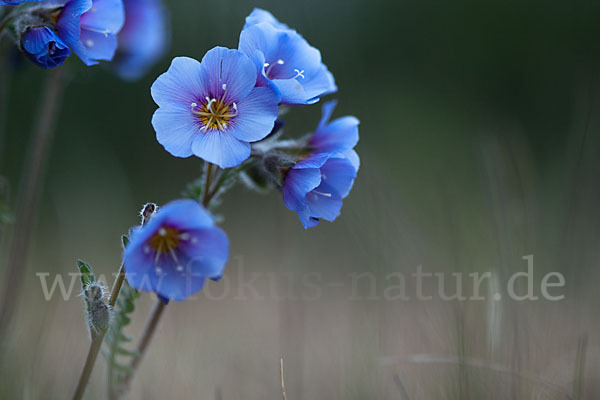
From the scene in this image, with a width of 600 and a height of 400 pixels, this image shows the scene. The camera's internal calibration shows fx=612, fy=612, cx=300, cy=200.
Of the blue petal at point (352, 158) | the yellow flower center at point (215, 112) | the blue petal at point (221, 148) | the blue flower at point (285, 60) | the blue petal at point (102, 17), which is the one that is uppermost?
the blue petal at point (102, 17)

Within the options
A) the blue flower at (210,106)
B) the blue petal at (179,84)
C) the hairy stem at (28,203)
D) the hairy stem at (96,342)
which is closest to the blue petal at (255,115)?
the blue flower at (210,106)

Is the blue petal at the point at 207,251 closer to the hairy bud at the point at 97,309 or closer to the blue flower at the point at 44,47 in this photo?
the hairy bud at the point at 97,309

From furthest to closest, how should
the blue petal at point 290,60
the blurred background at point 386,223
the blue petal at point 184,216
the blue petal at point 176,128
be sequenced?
the blurred background at point 386,223
the blue petal at point 290,60
the blue petal at point 176,128
the blue petal at point 184,216

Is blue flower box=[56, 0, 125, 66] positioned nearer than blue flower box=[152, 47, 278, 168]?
No

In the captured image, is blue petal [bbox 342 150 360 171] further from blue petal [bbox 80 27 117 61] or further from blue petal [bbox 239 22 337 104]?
blue petal [bbox 80 27 117 61]

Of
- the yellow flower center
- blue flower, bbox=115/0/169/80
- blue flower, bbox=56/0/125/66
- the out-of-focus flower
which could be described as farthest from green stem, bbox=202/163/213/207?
blue flower, bbox=115/0/169/80
